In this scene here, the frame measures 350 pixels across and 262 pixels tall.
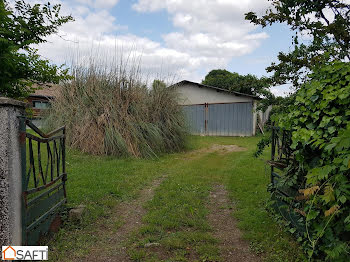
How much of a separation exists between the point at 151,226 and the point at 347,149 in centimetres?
242

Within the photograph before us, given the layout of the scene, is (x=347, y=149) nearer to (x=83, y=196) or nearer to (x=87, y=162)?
(x=83, y=196)

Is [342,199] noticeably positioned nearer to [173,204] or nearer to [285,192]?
[285,192]

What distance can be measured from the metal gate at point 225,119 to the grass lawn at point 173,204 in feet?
30.9

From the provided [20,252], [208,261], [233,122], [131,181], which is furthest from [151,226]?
[233,122]

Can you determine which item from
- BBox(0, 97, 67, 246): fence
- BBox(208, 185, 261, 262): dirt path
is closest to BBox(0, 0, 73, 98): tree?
BBox(0, 97, 67, 246): fence

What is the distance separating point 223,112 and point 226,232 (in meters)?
14.5

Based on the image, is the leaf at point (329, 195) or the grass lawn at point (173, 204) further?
the grass lawn at point (173, 204)

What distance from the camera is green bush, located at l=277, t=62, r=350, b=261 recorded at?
184 centimetres

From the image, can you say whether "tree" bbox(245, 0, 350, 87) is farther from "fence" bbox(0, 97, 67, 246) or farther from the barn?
the barn

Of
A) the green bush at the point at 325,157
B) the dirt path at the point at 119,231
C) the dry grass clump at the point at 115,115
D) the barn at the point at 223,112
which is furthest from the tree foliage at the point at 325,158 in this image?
the barn at the point at 223,112

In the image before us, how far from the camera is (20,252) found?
2.36 metres

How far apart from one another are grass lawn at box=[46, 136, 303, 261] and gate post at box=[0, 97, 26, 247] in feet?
1.83

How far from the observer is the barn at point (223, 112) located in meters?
16.7

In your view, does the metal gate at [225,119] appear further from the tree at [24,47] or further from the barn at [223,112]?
the tree at [24,47]
